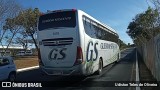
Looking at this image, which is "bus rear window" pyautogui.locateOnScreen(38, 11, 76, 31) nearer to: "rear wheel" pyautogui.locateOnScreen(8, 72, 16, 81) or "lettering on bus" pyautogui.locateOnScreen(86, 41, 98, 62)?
"lettering on bus" pyautogui.locateOnScreen(86, 41, 98, 62)

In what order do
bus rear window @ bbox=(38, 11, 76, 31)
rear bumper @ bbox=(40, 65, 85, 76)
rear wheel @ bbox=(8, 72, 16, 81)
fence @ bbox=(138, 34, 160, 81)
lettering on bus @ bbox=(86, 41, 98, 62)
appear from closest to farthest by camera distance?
1. fence @ bbox=(138, 34, 160, 81)
2. rear bumper @ bbox=(40, 65, 85, 76)
3. bus rear window @ bbox=(38, 11, 76, 31)
4. lettering on bus @ bbox=(86, 41, 98, 62)
5. rear wheel @ bbox=(8, 72, 16, 81)

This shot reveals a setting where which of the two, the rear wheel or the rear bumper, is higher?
the rear bumper

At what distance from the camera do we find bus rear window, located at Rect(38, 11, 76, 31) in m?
14.0

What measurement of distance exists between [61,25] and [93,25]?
10.3ft

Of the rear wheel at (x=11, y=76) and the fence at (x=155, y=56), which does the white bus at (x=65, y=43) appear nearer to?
the rear wheel at (x=11, y=76)

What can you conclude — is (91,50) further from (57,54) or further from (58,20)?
(58,20)

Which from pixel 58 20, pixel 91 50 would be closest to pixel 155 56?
pixel 91 50

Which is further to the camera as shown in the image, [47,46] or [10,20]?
[10,20]

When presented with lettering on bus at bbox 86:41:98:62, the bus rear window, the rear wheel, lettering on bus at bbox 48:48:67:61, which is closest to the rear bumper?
lettering on bus at bbox 48:48:67:61

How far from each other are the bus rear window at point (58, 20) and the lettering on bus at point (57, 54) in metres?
1.17

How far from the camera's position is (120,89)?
41.0 feet

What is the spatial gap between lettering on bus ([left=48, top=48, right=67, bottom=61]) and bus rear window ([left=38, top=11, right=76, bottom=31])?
3.84ft

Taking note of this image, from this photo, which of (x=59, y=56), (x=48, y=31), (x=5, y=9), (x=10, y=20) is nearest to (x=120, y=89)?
(x=59, y=56)

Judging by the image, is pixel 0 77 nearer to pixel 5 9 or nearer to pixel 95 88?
pixel 95 88
